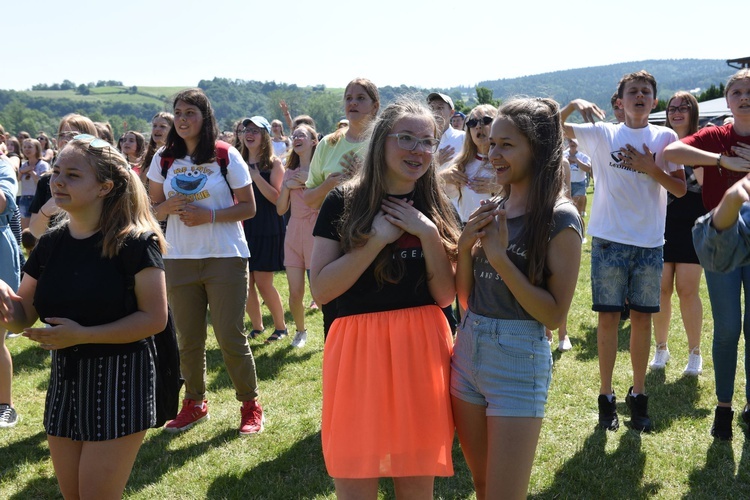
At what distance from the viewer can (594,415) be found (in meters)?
5.04

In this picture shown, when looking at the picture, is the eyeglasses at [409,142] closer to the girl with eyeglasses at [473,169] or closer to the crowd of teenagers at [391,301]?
the crowd of teenagers at [391,301]

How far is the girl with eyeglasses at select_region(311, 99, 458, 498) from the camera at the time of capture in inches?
104

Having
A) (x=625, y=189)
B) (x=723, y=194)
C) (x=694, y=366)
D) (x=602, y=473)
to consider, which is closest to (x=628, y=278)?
(x=625, y=189)

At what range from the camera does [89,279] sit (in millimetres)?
2777

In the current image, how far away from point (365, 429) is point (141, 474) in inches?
90.5

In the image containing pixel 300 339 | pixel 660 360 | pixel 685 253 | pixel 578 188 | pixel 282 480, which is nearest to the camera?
pixel 282 480

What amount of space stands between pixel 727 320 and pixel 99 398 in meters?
3.80

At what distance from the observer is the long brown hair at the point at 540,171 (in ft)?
8.75

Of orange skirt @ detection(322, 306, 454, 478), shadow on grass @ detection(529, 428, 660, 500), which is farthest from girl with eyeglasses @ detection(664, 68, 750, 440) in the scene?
orange skirt @ detection(322, 306, 454, 478)

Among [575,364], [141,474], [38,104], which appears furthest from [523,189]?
[38,104]

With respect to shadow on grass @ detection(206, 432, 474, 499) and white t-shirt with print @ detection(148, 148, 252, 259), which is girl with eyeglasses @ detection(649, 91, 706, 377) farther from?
white t-shirt with print @ detection(148, 148, 252, 259)

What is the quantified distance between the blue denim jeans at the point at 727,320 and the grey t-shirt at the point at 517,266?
2226 mm

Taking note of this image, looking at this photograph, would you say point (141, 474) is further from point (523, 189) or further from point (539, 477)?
point (523, 189)

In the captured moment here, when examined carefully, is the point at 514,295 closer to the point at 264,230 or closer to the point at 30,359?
the point at 264,230
